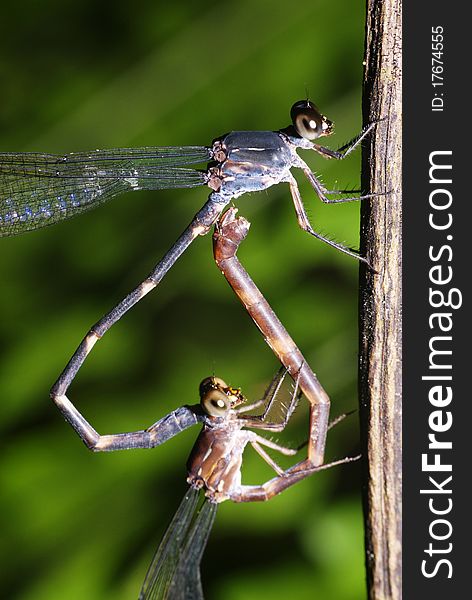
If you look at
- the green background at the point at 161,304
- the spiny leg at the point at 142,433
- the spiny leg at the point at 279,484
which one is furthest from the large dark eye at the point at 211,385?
the spiny leg at the point at 279,484

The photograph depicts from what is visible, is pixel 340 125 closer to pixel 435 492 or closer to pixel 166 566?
pixel 435 492

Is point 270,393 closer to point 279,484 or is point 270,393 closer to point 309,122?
point 279,484

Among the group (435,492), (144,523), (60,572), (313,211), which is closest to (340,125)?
(313,211)

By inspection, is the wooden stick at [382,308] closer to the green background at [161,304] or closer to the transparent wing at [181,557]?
the green background at [161,304]

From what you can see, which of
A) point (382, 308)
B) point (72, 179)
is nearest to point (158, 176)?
point (72, 179)

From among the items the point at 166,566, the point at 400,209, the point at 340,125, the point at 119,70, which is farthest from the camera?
the point at 119,70

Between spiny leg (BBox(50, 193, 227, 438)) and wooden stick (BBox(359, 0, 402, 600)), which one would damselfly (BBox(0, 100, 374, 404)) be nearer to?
spiny leg (BBox(50, 193, 227, 438))
